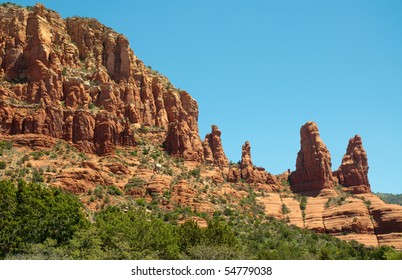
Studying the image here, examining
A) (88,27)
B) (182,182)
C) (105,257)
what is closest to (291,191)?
(182,182)

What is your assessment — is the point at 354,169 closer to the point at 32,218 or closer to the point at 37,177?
the point at 37,177

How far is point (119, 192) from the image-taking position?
79.5 meters

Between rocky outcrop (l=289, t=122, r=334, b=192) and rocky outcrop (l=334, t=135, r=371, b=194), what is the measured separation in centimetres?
495

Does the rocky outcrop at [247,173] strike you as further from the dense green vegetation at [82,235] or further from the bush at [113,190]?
the dense green vegetation at [82,235]

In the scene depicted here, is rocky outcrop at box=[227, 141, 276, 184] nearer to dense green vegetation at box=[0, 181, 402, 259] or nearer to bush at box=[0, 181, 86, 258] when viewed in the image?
dense green vegetation at box=[0, 181, 402, 259]

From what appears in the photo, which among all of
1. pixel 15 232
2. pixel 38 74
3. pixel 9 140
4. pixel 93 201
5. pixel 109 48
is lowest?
pixel 15 232

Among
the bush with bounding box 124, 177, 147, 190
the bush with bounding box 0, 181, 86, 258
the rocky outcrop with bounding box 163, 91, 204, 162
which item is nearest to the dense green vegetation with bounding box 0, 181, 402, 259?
the bush with bounding box 0, 181, 86, 258

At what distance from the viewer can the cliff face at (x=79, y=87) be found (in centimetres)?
8956

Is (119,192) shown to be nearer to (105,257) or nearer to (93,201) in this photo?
(93,201)

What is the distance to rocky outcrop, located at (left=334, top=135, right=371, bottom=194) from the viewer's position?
397 feet
